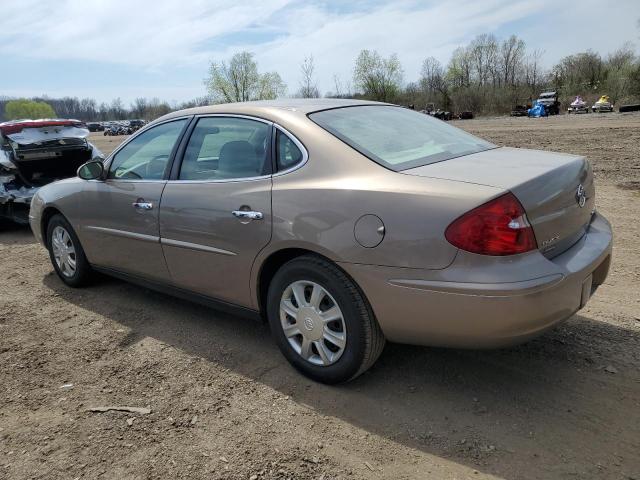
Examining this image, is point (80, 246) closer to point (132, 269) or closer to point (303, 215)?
point (132, 269)

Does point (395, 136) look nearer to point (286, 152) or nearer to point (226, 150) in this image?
point (286, 152)

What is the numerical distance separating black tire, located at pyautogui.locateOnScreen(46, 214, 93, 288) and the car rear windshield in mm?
2693

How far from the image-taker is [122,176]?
4156mm

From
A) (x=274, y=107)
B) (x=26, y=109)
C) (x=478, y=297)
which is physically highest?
(x=26, y=109)

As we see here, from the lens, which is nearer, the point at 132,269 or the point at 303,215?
the point at 303,215

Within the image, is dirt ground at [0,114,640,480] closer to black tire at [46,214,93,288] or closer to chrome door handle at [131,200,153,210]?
black tire at [46,214,93,288]

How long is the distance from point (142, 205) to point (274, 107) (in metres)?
1.24

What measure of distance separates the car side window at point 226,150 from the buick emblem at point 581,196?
172cm

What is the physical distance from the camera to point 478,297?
2.36 meters

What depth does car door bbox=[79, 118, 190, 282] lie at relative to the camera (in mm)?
3805

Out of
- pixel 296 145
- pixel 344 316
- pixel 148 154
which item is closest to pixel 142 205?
pixel 148 154

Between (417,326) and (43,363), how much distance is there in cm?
258

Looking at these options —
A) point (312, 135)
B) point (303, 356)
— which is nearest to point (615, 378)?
point (303, 356)

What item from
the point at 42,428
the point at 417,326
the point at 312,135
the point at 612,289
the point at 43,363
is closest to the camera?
the point at 417,326
